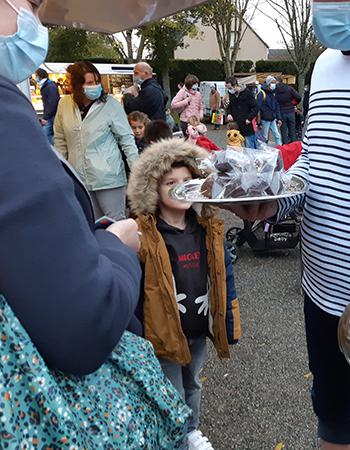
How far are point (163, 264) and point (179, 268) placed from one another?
0.35 ft

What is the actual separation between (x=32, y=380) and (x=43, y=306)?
0.12 metres

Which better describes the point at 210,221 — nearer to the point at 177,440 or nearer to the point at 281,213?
the point at 281,213

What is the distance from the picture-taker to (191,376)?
224 cm

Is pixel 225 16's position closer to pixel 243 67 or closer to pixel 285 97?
pixel 243 67

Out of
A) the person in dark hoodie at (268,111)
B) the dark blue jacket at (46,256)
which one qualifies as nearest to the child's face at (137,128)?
the dark blue jacket at (46,256)

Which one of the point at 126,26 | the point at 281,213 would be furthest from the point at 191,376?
the point at 126,26

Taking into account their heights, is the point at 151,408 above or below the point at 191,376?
above

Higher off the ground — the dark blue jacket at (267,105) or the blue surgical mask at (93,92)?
the blue surgical mask at (93,92)

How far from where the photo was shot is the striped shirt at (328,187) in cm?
143

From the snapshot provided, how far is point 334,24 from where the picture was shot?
1430 millimetres

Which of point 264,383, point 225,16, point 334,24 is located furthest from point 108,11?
point 225,16

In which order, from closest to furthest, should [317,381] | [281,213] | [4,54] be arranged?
1. [4,54]
2. [281,213]
3. [317,381]

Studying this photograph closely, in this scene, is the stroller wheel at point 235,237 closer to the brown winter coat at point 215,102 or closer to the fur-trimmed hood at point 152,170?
the fur-trimmed hood at point 152,170

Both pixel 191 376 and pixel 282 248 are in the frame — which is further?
pixel 282 248
